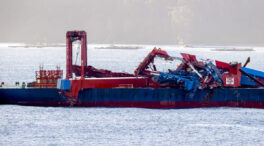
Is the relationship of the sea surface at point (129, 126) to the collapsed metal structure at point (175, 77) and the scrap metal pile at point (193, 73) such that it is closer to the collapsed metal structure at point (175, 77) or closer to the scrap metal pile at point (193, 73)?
the collapsed metal structure at point (175, 77)

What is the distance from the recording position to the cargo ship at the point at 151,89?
66.1m

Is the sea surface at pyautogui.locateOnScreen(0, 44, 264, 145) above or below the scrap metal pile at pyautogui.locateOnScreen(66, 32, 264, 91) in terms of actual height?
below

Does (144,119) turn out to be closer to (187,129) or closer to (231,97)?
(187,129)

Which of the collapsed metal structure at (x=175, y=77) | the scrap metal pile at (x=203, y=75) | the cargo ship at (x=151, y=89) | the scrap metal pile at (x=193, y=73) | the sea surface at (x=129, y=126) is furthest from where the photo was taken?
the scrap metal pile at (x=193, y=73)

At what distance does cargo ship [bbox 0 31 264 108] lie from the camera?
66125 millimetres

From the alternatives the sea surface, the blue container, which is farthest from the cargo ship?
the sea surface

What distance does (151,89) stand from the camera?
218 feet

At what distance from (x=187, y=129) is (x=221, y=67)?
13158 millimetres

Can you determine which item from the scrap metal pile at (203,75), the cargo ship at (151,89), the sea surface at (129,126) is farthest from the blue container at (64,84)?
the scrap metal pile at (203,75)

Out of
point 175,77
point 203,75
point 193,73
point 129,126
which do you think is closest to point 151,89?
point 175,77

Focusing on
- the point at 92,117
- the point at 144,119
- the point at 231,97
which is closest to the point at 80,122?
the point at 92,117

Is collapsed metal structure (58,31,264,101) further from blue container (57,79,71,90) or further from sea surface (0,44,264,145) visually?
sea surface (0,44,264,145)

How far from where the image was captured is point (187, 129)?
2288 inches

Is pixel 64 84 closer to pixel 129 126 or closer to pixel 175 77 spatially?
pixel 129 126
